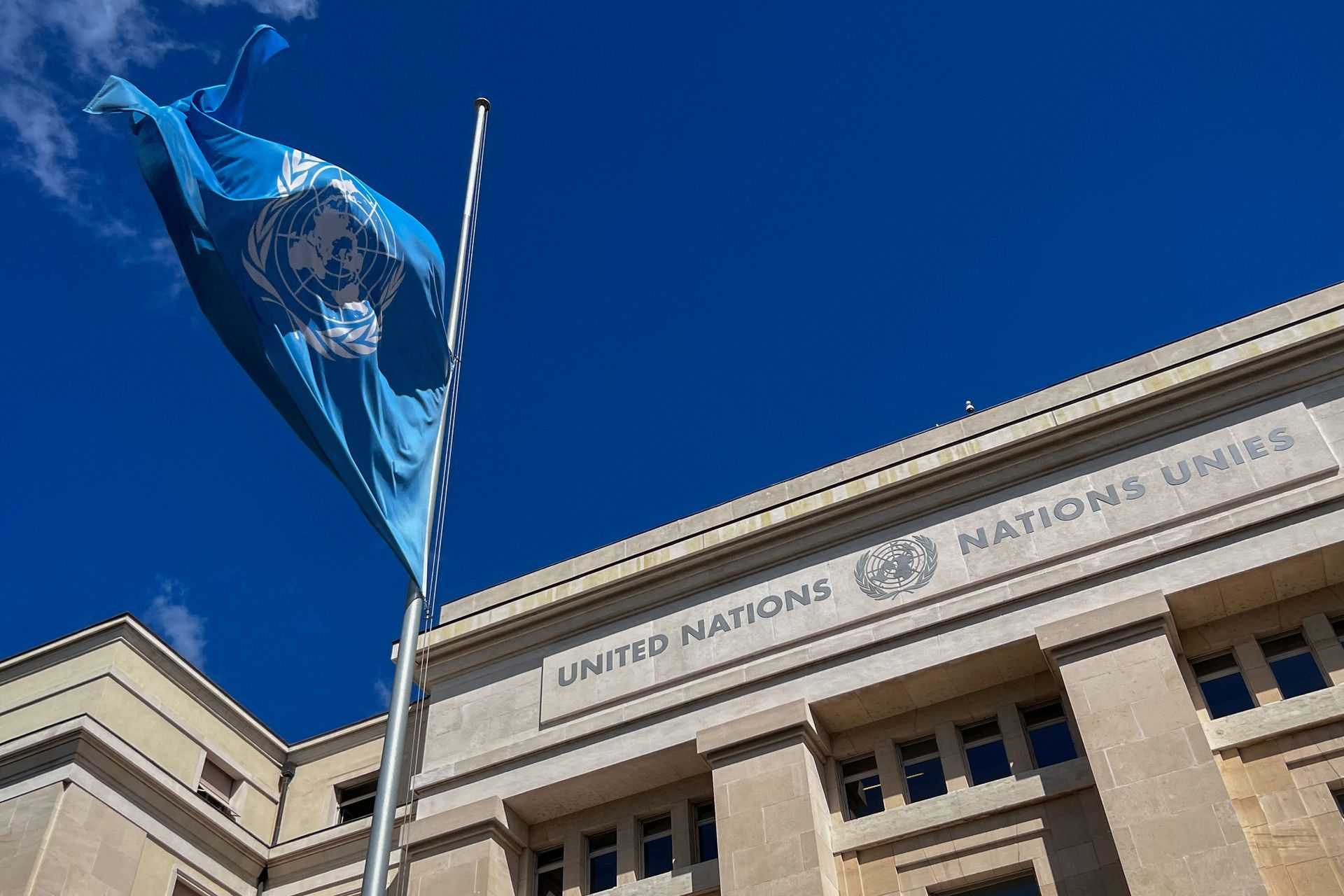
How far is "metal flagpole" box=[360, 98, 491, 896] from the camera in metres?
14.1

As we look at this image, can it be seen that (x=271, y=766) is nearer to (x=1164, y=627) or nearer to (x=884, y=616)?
(x=884, y=616)

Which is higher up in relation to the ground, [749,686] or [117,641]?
[117,641]

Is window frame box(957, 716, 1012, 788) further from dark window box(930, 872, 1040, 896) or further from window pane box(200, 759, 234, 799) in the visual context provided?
window pane box(200, 759, 234, 799)

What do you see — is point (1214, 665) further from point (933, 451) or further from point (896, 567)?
point (933, 451)

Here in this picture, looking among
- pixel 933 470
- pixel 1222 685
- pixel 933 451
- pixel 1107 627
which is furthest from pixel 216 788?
pixel 1222 685

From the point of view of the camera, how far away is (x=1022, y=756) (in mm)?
22234

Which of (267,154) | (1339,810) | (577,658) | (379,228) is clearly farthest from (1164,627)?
(267,154)

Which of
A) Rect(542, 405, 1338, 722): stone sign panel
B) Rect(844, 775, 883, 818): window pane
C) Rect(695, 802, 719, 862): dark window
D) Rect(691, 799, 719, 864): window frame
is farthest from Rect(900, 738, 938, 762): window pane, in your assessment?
Rect(695, 802, 719, 862): dark window

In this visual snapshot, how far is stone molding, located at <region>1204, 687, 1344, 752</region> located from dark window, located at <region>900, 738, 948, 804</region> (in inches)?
181

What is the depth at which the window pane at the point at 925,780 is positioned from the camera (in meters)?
22.8

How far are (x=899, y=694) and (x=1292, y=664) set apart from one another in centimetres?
653

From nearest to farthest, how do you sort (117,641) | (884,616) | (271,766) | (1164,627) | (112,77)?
(112,77) < (1164,627) < (884,616) < (117,641) < (271,766)

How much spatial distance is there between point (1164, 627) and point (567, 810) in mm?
11705

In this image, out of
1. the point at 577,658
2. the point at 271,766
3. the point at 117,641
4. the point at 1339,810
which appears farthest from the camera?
the point at 271,766
